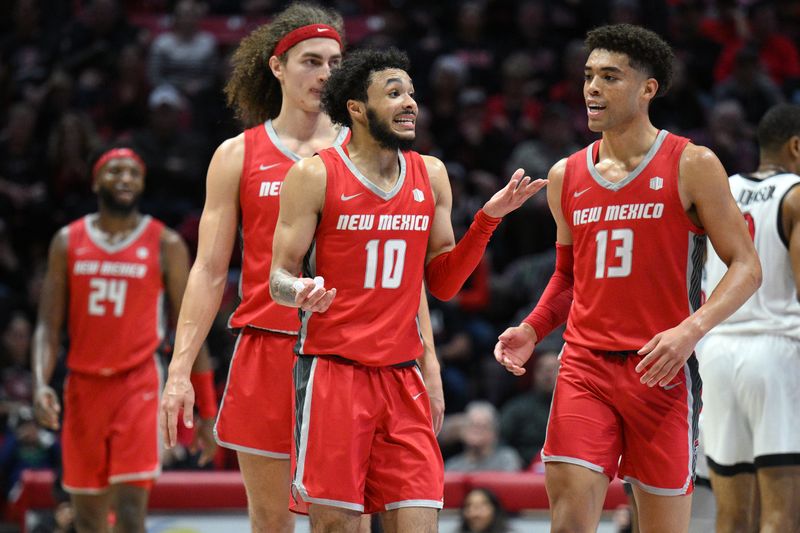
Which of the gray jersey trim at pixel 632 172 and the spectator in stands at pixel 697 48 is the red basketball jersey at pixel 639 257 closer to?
the gray jersey trim at pixel 632 172

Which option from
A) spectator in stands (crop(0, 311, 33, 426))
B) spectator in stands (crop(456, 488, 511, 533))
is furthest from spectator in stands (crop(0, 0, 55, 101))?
spectator in stands (crop(456, 488, 511, 533))

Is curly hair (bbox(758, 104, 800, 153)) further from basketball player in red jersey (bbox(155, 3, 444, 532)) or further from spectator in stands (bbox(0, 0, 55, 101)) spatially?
spectator in stands (bbox(0, 0, 55, 101))

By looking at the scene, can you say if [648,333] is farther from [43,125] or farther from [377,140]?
[43,125]

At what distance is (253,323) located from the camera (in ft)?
17.3

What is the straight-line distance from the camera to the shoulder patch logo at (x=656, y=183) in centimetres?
486

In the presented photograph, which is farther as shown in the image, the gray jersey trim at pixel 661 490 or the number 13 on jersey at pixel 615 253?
the number 13 on jersey at pixel 615 253

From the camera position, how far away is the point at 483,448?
29.0 feet

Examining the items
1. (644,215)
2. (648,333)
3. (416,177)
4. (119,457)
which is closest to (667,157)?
(644,215)

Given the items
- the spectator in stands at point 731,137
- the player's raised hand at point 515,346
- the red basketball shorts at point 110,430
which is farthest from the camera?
the spectator in stands at point 731,137

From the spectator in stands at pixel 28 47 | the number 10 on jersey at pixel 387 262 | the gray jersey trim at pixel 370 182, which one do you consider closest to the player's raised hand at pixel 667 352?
the number 10 on jersey at pixel 387 262

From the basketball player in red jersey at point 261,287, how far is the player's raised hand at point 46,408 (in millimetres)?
2309

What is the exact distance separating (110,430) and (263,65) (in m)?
2.58

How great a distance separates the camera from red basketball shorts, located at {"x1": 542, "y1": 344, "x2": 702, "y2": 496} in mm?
4766

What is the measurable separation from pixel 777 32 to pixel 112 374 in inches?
315
